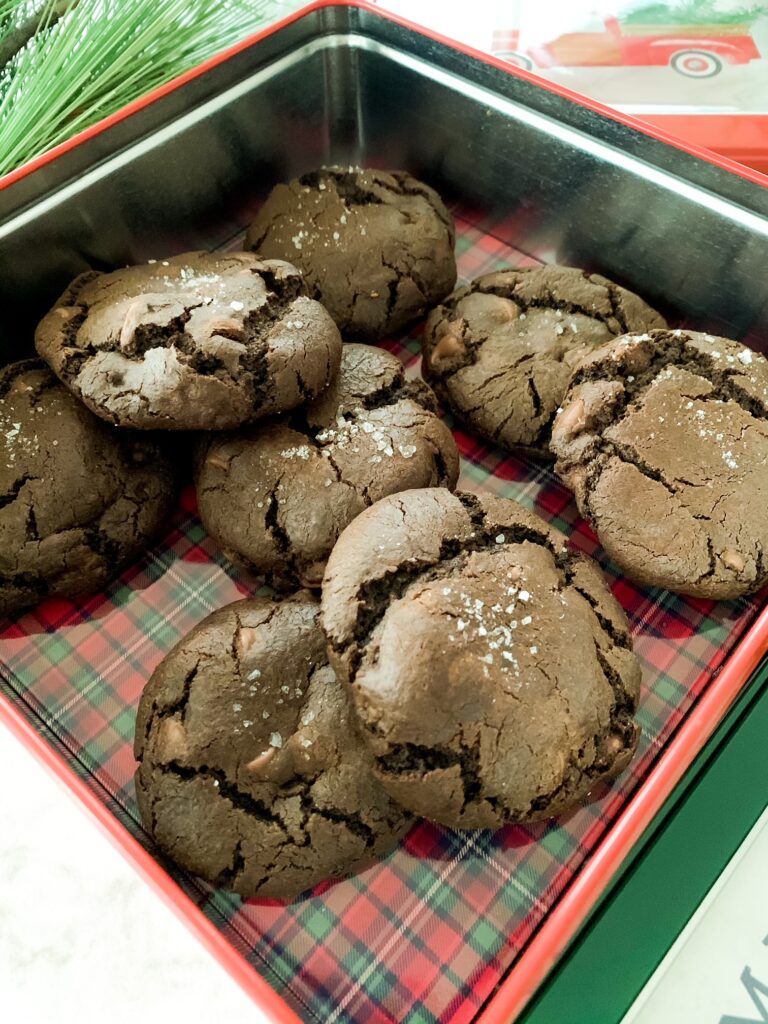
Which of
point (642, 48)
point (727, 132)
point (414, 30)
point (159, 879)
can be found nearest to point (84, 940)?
point (159, 879)

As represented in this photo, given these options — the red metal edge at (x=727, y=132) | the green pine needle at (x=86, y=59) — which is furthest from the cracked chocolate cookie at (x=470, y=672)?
the red metal edge at (x=727, y=132)

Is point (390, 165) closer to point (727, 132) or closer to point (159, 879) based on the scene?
point (727, 132)

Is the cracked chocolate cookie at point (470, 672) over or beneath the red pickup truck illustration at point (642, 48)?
beneath

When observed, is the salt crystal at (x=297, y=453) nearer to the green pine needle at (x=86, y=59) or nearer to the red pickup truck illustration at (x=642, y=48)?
the green pine needle at (x=86, y=59)

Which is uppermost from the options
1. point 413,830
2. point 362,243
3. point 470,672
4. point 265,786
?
point 362,243

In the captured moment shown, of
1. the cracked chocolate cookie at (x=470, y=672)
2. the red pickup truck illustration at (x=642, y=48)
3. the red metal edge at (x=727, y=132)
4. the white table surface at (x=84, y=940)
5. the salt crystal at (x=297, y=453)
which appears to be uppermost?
the red pickup truck illustration at (x=642, y=48)

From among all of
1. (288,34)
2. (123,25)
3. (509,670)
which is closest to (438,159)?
(288,34)

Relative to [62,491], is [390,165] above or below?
above
